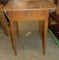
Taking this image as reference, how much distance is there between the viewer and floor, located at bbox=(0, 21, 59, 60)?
1582mm

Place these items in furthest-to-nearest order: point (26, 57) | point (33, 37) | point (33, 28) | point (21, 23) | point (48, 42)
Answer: point (21, 23)
point (33, 28)
point (33, 37)
point (48, 42)
point (26, 57)

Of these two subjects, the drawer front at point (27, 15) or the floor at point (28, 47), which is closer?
the drawer front at point (27, 15)

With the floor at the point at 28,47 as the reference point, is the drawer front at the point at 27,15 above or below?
above

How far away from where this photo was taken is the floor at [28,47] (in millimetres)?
1582

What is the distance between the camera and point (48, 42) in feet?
6.25

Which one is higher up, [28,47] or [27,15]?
[27,15]

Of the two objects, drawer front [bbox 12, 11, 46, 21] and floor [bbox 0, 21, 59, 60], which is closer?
drawer front [bbox 12, 11, 46, 21]

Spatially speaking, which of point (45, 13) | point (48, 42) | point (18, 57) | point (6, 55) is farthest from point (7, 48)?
point (45, 13)

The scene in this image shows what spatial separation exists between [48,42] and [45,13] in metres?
0.72

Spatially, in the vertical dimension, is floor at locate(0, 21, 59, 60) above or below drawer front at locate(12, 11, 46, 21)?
below

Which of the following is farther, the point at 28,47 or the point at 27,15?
the point at 28,47

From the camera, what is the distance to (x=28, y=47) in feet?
5.84

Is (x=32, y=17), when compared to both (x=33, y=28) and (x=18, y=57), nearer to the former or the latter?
(x=18, y=57)

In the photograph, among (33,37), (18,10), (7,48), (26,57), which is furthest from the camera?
(33,37)
